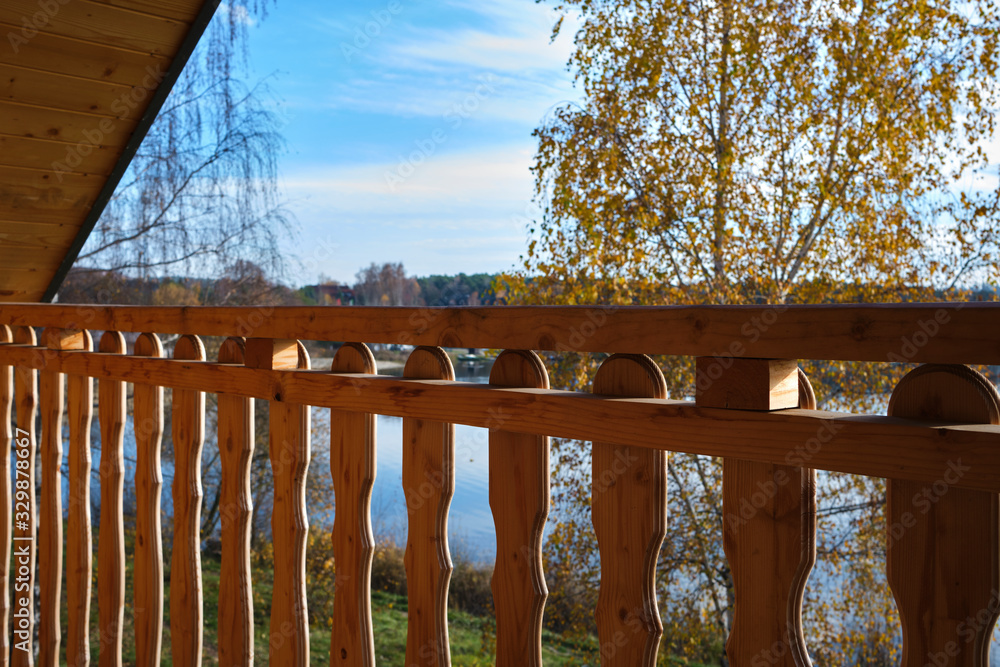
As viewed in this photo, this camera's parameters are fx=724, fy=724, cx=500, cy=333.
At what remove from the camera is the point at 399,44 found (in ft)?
38.6

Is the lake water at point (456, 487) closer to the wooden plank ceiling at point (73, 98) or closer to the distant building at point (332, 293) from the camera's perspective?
the distant building at point (332, 293)

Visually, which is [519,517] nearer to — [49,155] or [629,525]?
[629,525]

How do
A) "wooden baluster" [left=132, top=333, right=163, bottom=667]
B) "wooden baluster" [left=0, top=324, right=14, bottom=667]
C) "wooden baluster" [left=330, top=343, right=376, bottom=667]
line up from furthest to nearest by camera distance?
"wooden baluster" [left=0, top=324, right=14, bottom=667], "wooden baluster" [left=132, top=333, right=163, bottom=667], "wooden baluster" [left=330, top=343, right=376, bottom=667]

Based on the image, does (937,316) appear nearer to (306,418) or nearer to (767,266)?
(306,418)

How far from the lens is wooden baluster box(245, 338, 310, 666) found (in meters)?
1.23

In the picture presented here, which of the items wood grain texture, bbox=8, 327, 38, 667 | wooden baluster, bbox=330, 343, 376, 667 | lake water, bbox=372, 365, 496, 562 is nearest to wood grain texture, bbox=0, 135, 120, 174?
wood grain texture, bbox=8, 327, 38, 667

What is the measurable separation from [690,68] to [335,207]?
6.14 m

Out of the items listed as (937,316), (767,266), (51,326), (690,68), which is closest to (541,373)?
(937,316)

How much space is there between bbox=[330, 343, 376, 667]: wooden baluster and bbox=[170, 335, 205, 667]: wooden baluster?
42cm

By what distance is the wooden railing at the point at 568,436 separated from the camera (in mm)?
640

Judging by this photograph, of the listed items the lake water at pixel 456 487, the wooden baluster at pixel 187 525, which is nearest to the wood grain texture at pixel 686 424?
the wooden baluster at pixel 187 525

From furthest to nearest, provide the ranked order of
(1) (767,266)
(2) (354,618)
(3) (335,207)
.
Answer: (3) (335,207)
(1) (767,266)
(2) (354,618)

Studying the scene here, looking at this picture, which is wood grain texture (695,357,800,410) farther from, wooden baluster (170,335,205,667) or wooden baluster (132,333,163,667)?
wooden baluster (132,333,163,667)

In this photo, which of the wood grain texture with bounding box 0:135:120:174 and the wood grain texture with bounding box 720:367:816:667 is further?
the wood grain texture with bounding box 0:135:120:174
